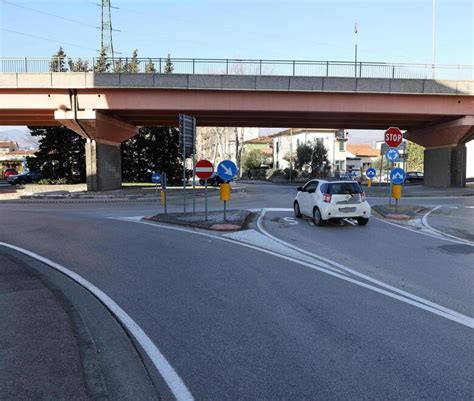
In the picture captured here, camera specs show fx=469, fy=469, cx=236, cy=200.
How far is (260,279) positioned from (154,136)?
170 feet

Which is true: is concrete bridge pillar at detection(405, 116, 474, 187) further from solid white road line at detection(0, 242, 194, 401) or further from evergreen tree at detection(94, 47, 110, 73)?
solid white road line at detection(0, 242, 194, 401)

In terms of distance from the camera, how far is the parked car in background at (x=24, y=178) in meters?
49.4

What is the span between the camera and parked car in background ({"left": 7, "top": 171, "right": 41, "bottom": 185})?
4938 cm

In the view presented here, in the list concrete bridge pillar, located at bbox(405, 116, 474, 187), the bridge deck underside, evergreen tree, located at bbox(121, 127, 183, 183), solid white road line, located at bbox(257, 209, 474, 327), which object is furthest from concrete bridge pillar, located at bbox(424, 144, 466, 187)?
evergreen tree, located at bbox(121, 127, 183, 183)

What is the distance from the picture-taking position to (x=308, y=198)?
15.9 m

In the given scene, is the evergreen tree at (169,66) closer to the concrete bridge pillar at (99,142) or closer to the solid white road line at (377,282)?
the concrete bridge pillar at (99,142)

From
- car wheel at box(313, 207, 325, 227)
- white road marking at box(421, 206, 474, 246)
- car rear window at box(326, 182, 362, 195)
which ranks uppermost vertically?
car rear window at box(326, 182, 362, 195)

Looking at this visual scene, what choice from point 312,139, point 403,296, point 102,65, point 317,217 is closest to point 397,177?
point 317,217

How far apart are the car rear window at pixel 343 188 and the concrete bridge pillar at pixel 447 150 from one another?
22936 millimetres

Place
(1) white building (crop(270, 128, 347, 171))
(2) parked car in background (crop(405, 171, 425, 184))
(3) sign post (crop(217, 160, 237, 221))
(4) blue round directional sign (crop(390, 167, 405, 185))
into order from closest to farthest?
(3) sign post (crop(217, 160, 237, 221)) → (4) blue round directional sign (crop(390, 167, 405, 185)) → (2) parked car in background (crop(405, 171, 425, 184)) → (1) white building (crop(270, 128, 347, 171))

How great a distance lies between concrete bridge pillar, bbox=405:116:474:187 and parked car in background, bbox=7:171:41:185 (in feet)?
131

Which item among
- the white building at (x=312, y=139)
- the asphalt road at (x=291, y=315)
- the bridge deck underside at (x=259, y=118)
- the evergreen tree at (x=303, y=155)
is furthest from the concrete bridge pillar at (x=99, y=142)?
the white building at (x=312, y=139)

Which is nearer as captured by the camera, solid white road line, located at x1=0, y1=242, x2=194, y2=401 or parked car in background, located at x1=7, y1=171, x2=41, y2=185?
solid white road line, located at x1=0, y1=242, x2=194, y2=401

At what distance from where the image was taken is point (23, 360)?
436 centimetres
